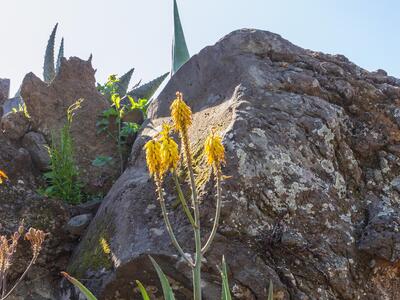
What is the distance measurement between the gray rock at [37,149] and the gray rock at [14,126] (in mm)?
61

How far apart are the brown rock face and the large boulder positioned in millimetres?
522

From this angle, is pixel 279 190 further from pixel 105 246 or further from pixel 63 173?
pixel 63 173

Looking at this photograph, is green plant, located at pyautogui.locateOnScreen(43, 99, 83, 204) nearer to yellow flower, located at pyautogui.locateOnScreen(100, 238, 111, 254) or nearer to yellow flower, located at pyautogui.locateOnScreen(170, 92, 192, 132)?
yellow flower, located at pyautogui.locateOnScreen(100, 238, 111, 254)

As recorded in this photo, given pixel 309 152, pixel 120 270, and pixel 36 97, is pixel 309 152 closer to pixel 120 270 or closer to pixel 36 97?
pixel 120 270

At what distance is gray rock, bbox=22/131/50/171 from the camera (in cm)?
427

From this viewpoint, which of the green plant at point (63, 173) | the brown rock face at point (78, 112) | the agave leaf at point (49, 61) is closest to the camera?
the green plant at point (63, 173)

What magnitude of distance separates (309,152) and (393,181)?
0.61m

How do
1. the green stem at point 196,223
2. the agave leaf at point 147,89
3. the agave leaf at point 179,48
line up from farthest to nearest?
the agave leaf at point 179,48 < the agave leaf at point 147,89 < the green stem at point 196,223

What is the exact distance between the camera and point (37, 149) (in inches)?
171

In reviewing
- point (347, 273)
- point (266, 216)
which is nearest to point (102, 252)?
point (266, 216)

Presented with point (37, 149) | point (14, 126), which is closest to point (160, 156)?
point (37, 149)

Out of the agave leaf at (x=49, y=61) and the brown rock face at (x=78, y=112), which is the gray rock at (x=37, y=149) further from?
the agave leaf at (x=49, y=61)

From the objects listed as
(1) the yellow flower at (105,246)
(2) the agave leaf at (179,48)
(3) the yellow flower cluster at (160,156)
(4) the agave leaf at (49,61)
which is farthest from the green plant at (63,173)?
(4) the agave leaf at (49,61)

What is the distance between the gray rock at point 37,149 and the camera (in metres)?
4.27
